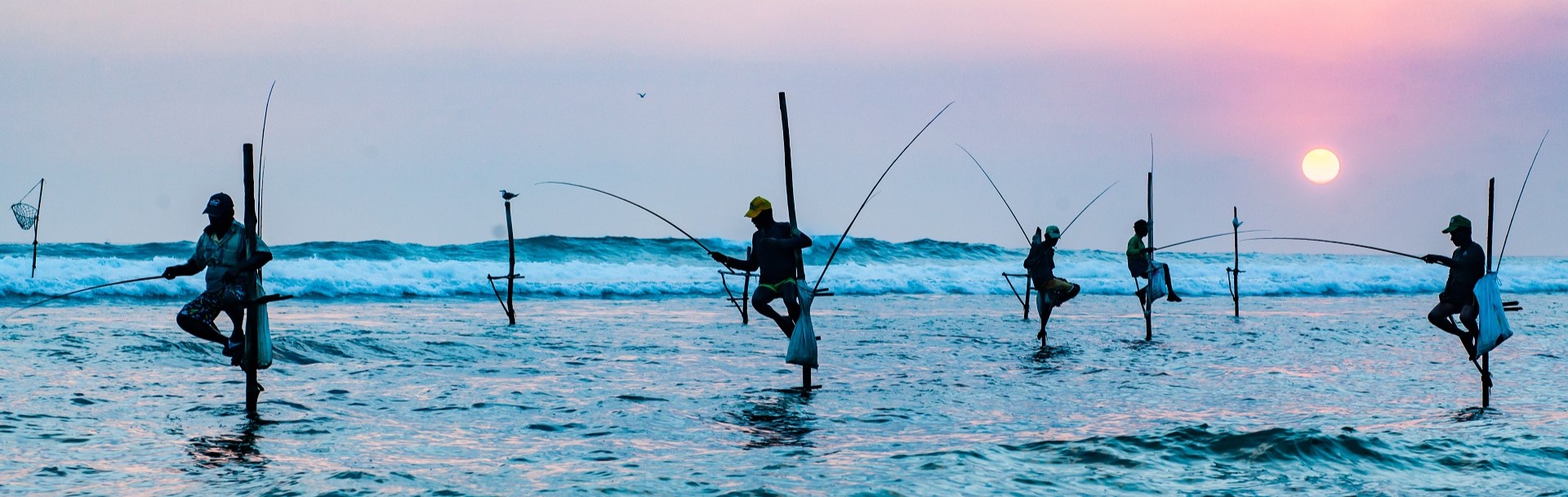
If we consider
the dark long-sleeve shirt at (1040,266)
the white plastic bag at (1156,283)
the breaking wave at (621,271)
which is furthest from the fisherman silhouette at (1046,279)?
the breaking wave at (621,271)

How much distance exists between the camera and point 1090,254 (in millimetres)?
57812

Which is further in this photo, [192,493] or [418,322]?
[418,322]

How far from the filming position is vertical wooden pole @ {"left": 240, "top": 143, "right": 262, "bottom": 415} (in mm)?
9117

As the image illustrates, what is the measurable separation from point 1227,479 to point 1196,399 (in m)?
3.64

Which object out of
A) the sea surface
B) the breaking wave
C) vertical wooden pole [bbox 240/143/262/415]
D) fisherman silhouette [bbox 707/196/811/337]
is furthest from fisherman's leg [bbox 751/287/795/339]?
the breaking wave

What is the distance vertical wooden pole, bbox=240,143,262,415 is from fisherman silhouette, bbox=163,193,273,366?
0.21ft

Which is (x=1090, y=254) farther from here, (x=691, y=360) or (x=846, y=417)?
(x=846, y=417)

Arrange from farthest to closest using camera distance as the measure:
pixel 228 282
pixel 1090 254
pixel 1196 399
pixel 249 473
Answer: pixel 1090 254
pixel 1196 399
pixel 228 282
pixel 249 473

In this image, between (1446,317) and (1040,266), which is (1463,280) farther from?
(1040,266)

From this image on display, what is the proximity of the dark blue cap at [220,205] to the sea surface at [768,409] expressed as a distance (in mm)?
1536

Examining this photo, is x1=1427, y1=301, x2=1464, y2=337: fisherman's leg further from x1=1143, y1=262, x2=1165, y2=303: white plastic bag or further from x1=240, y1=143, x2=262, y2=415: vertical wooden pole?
x1=240, y1=143, x2=262, y2=415: vertical wooden pole

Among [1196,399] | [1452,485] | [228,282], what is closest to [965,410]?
[1196,399]

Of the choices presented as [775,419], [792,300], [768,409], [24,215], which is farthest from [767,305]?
[24,215]

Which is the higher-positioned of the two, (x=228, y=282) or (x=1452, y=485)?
(x=228, y=282)
